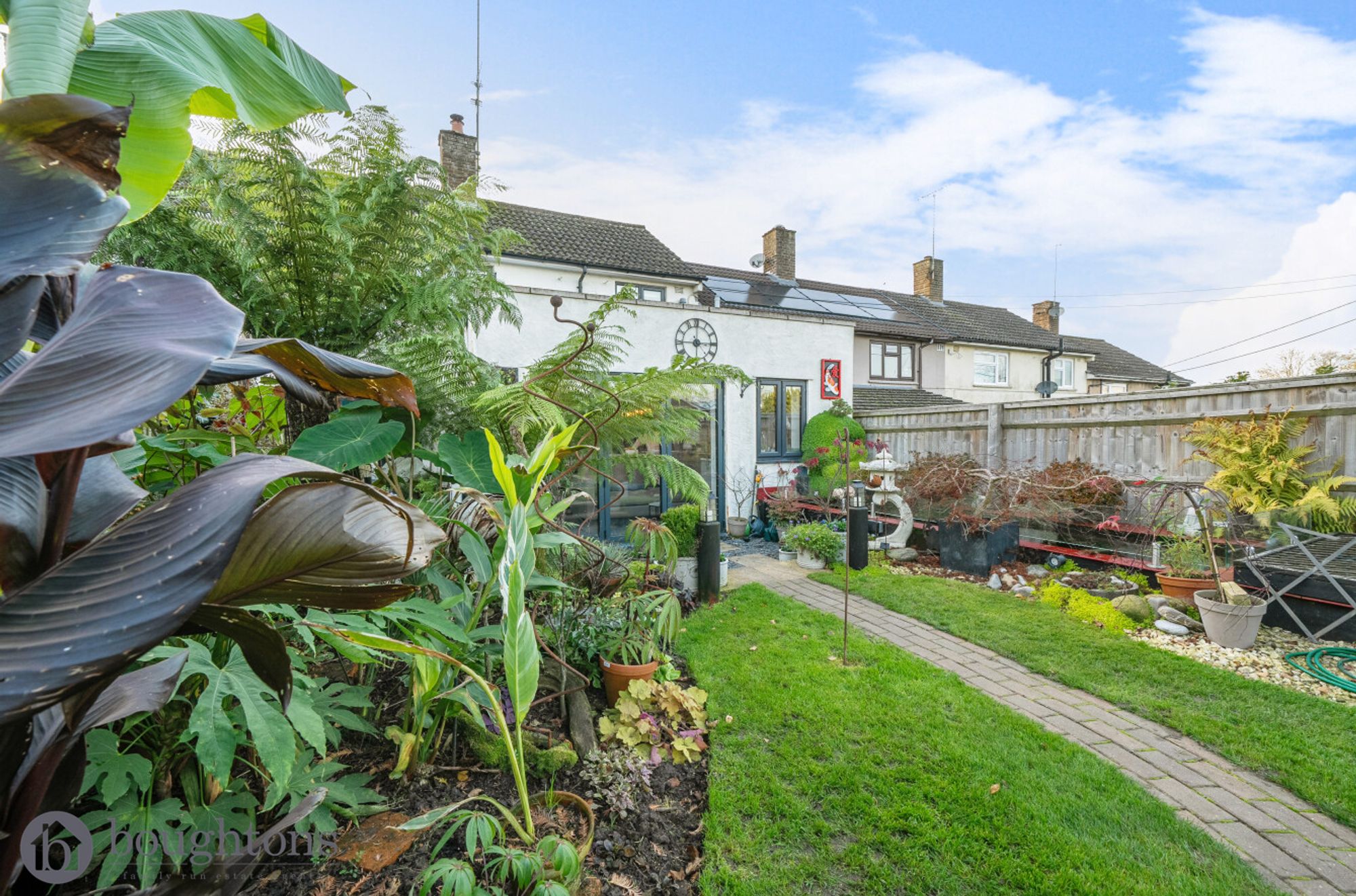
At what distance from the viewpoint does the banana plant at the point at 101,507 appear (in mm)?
430

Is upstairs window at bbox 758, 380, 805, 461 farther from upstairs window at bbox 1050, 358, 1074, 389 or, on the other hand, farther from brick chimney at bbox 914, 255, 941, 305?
upstairs window at bbox 1050, 358, 1074, 389

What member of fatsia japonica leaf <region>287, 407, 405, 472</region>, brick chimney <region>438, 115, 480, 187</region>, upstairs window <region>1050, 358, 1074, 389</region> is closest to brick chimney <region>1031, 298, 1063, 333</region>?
upstairs window <region>1050, 358, 1074, 389</region>

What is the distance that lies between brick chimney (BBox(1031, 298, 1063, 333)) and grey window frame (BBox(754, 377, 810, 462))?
51.1 feet

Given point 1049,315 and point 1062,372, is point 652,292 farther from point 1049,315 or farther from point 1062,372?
point 1049,315

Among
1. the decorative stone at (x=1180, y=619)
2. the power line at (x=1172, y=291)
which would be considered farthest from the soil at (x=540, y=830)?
the power line at (x=1172, y=291)

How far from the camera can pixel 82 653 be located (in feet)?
1.32

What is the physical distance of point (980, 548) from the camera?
598 cm

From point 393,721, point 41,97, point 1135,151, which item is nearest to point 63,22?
point 41,97

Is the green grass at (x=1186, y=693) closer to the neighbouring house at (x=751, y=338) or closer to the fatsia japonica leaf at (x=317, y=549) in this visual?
the neighbouring house at (x=751, y=338)

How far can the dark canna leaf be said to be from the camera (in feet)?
2.06

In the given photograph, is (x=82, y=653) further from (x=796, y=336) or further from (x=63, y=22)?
(x=796, y=336)

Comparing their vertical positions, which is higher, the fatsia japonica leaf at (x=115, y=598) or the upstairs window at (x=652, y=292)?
the upstairs window at (x=652, y=292)

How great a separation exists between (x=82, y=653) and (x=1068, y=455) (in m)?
8.21

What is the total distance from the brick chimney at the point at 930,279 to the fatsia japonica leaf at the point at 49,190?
2068cm
